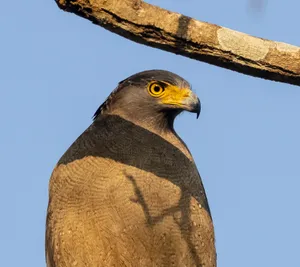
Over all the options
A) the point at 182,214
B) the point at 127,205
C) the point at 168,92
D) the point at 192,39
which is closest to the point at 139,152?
the point at 127,205

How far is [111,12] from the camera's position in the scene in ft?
13.6

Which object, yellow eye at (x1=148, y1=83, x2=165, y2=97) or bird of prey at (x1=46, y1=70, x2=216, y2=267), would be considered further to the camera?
yellow eye at (x1=148, y1=83, x2=165, y2=97)

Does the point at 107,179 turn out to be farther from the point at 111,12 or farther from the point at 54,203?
the point at 111,12

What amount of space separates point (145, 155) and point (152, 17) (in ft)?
7.25

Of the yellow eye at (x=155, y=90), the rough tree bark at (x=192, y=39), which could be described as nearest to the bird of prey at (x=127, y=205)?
the yellow eye at (x=155, y=90)

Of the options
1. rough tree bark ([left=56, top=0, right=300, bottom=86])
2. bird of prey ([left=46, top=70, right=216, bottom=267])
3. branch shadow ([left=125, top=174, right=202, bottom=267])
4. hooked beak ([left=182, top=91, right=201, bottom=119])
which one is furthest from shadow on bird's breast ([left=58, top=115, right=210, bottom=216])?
rough tree bark ([left=56, top=0, right=300, bottom=86])

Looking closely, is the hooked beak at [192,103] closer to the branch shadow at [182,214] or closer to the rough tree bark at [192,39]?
the branch shadow at [182,214]

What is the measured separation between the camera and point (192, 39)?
4.21 m

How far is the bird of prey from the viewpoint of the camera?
5.94m

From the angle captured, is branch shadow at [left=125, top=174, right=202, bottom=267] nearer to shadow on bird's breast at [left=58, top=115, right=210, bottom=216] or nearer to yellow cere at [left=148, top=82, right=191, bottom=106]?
shadow on bird's breast at [left=58, top=115, right=210, bottom=216]

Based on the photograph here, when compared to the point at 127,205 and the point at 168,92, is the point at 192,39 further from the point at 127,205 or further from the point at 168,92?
the point at 168,92

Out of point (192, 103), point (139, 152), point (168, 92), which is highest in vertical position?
point (168, 92)

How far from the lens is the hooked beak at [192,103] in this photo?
6484mm

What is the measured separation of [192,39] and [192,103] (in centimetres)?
232
